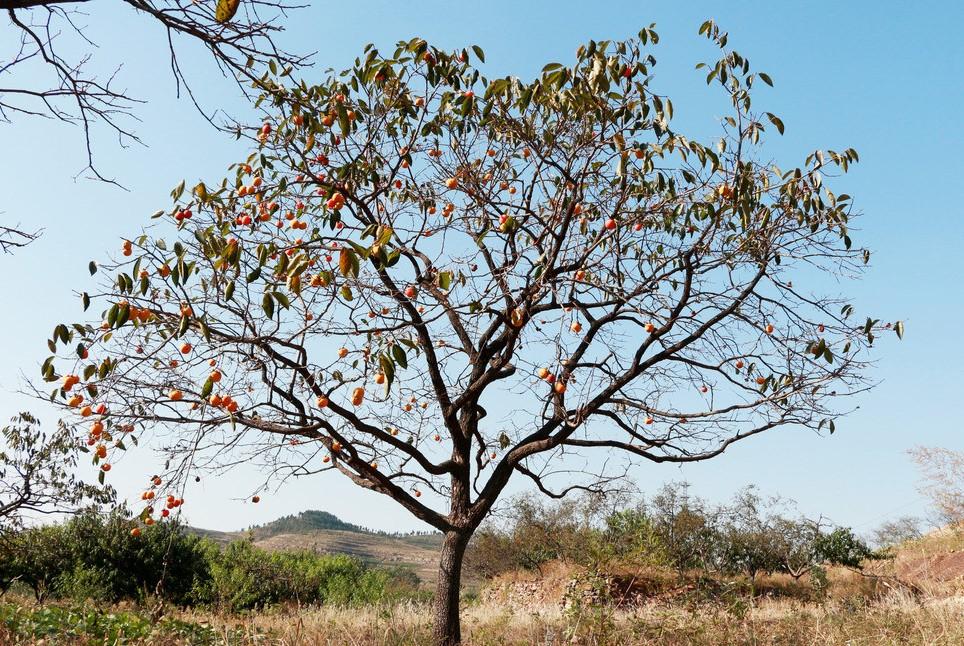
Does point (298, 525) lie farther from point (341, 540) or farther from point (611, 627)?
point (611, 627)

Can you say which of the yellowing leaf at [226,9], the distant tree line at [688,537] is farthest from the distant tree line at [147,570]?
the yellowing leaf at [226,9]

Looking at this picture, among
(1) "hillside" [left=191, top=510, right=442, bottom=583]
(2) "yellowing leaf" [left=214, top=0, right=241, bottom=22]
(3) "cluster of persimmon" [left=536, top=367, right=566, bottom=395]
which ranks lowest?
(1) "hillside" [left=191, top=510, right=442, bottom=583]

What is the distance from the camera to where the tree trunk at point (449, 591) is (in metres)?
5.94

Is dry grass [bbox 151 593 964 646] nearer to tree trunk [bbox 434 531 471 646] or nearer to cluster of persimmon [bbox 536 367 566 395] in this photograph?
tree trunk [bbox 434 531 471 646]

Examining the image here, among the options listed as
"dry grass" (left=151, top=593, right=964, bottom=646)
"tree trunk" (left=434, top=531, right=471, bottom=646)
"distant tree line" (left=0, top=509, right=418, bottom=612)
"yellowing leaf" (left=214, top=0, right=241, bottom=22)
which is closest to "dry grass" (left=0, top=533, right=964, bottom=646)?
"dry grass" (left=151, top=593, right=964, bottom=646)

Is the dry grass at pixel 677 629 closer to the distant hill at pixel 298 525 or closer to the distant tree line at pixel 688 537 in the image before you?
the distant tree line at pixel 688 537

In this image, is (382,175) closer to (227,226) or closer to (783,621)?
(227,226)

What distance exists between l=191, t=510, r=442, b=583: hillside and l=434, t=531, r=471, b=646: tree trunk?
1455 inches

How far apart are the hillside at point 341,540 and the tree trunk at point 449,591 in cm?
3696

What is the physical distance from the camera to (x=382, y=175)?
604 centimetres

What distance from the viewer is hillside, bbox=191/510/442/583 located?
43906mm

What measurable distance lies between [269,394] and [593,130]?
139 inches

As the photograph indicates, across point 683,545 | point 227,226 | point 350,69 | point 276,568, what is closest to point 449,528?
point 227,226

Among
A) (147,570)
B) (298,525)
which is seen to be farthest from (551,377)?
(298,525)
